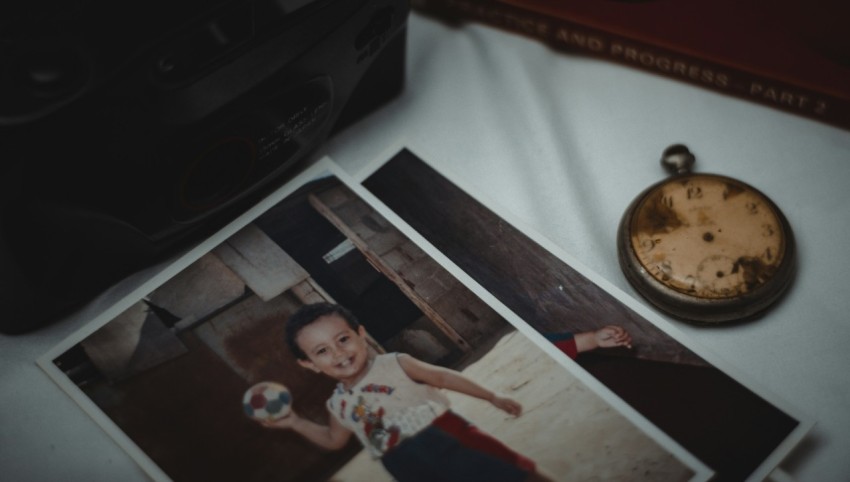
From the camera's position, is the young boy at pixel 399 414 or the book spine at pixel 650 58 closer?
the young boy at pixel 399 414

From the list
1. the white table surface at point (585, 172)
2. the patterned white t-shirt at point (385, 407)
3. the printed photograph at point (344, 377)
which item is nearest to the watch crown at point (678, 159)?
the white table surface at point (585, 172)

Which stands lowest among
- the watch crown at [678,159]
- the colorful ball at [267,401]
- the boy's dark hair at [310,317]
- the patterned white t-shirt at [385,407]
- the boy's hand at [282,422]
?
the watch crown at [678,159]

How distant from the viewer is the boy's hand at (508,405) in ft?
1.47

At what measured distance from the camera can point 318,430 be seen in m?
0.45

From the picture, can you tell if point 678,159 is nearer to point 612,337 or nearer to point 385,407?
point 612,337

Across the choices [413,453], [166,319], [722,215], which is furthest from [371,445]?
[722,215]

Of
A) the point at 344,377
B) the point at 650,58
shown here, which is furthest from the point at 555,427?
the point at 650,58

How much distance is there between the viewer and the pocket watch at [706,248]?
0.46 meters

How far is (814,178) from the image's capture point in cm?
53

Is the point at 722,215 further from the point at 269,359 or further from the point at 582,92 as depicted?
the point at 269,359

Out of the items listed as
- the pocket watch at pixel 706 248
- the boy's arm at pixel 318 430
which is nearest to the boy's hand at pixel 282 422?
the boy's arm at pixel 318 430

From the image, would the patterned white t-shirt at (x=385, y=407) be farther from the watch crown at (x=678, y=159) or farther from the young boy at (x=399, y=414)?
the watch crown at (x=678, y=159)

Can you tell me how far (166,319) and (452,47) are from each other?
314mm

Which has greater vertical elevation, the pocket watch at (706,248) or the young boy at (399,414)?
the young boy at (399,414)
